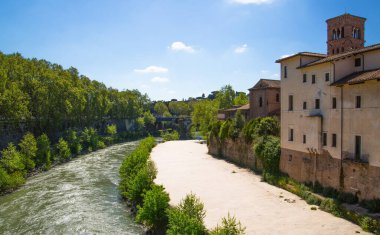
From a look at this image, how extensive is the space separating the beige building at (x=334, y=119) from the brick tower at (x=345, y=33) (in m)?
17.0

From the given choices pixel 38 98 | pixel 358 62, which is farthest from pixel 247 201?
pixel 38 98

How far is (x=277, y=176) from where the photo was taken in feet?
95.5

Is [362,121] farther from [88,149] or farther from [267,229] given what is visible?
[88,149]

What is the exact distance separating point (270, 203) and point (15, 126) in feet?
→ 142

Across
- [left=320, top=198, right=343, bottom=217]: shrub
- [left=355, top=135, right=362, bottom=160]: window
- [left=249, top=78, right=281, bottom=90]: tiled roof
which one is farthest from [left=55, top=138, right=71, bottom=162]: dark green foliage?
[left=355, top=135, right=362, bottom=160]: window

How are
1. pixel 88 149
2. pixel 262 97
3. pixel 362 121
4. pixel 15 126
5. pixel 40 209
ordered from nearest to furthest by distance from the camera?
pixel 362 121, pixel 40 209, pixel 262 97, pixel 15 126, pixel 88 149

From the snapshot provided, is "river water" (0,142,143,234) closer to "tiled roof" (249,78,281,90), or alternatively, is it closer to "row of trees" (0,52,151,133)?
"row of trees" (0,52,151,133)

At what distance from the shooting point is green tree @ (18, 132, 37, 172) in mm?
39344

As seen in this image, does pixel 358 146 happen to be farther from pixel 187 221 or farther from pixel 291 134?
pixel 187 221

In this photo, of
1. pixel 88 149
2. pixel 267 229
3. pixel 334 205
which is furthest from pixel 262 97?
pixel 88 149

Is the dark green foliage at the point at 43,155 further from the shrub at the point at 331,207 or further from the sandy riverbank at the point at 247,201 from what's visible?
the shrub at the point at 331,207

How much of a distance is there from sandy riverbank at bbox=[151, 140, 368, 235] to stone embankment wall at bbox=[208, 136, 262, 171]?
4.60 ft

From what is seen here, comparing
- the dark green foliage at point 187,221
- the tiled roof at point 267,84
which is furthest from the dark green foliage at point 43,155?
the dark green foliage at point 187,221

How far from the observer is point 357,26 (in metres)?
41.3
